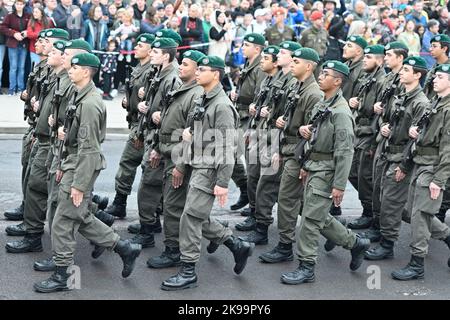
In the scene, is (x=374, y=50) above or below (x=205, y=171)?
above

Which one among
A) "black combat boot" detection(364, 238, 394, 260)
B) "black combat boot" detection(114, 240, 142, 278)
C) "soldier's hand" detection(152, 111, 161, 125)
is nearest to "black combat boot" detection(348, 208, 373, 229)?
"black combat boot" detection(364, 238, 394, 260)

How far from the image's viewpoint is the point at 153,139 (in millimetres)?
9664

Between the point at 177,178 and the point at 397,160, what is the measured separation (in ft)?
7.35

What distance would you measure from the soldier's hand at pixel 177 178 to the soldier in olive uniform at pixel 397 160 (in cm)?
205

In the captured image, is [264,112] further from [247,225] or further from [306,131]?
[306,131]

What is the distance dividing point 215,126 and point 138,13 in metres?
11.6

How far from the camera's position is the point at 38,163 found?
374 inches

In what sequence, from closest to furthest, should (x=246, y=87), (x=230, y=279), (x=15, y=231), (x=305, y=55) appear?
(x=230, y=279) → (x=305, y=55) → (x=15, y=231) → (x=246, y=87)

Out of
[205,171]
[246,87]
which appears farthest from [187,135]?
[246,87]

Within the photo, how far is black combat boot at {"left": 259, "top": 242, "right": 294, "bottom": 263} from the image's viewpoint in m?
9.48

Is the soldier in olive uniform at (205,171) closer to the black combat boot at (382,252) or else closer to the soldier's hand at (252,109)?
the black combat boot at (382,252)

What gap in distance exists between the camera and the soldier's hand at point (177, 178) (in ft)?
29.4

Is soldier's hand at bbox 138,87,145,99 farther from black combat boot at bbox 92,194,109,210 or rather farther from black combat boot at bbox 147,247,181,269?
black combat boot at bbox 147,247,181,269

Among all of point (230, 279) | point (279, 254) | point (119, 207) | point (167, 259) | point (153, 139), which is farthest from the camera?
point (119, 207)
